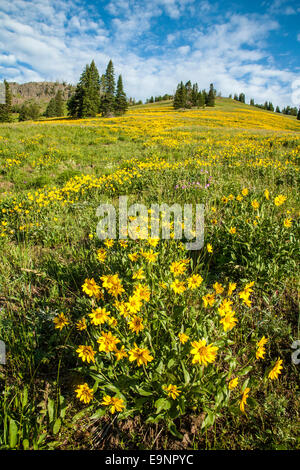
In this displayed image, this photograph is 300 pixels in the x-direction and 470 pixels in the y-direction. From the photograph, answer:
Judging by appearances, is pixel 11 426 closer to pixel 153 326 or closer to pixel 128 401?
pixel 128 401

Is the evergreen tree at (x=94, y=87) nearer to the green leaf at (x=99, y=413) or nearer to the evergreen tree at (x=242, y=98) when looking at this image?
the green leaf at (x=99, y=413)

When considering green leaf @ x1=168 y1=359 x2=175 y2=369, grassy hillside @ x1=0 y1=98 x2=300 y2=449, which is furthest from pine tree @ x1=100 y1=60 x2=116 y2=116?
green leaf @ x1=168 y1=359 x2=175 y2=369

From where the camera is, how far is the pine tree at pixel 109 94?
49.4m

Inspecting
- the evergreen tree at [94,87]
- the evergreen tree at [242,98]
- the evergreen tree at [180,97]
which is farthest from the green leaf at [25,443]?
the evergreen tree at [242,98]

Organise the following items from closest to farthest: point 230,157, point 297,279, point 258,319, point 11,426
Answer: point 11,426
point 258,319
point 297,279
point 230,157

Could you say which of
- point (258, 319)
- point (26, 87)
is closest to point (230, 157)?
point (258, 319)

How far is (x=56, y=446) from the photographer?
152 centimetres

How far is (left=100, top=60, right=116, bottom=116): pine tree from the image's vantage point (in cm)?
4941

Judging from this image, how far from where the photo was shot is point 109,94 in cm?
4997

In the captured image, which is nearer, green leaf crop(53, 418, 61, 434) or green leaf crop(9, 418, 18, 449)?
green leaf crop(9, 418, 18, 449)

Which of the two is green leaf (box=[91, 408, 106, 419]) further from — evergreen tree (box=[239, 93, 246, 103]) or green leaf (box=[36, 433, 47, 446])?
evergreen tree (box=[239, 93, 246, 103])

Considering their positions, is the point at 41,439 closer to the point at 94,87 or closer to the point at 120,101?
the point at 94,87

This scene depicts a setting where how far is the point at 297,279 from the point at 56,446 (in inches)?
107

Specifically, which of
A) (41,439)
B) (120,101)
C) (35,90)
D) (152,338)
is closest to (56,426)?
(41,439)
